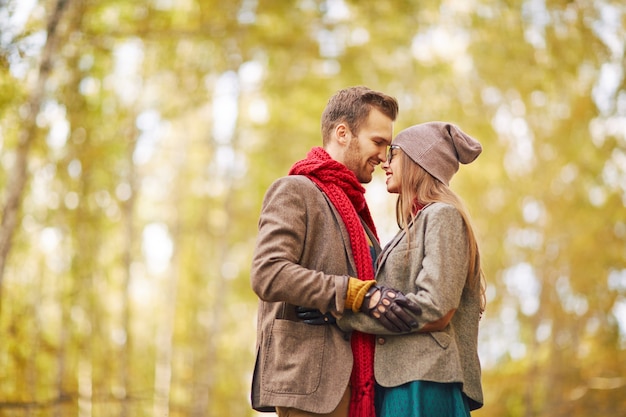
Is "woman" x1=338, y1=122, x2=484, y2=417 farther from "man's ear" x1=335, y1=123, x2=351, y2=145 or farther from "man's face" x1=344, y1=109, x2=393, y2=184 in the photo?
"man's ear" x1=335, y1=123, x2=351, y2=145

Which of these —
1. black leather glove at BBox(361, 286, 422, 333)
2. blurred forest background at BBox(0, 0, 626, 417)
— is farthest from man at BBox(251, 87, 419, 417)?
blurred forest background at BBox(0, 0, 626, 417)

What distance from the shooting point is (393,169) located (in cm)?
316

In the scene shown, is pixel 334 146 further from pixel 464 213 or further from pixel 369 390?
pixel 369 390

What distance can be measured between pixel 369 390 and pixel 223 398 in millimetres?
18917

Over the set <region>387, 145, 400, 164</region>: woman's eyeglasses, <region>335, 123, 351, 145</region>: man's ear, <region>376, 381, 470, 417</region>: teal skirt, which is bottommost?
<region>376, 381, 470, 417</region>: teal skirt

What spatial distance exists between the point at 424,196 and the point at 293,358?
0.78 metres

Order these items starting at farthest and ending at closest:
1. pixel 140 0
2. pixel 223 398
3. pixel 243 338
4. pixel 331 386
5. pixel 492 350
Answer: pixel 243 338, pixel 223 398, pixel 492 350, pixel 140 0, pixel 331 386

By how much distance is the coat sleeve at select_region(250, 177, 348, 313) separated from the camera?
2770mm

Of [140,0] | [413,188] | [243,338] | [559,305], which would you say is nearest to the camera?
[413,188]

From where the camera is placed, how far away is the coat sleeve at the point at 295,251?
2.77 metres

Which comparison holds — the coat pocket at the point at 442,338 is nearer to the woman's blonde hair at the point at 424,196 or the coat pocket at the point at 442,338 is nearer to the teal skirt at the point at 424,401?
the teal skirt at the point at 424,401

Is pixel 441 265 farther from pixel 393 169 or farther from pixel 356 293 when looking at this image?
pixel 393 169

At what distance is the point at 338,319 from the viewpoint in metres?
2.83

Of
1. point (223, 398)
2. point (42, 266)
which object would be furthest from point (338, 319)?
point (223, 398)
